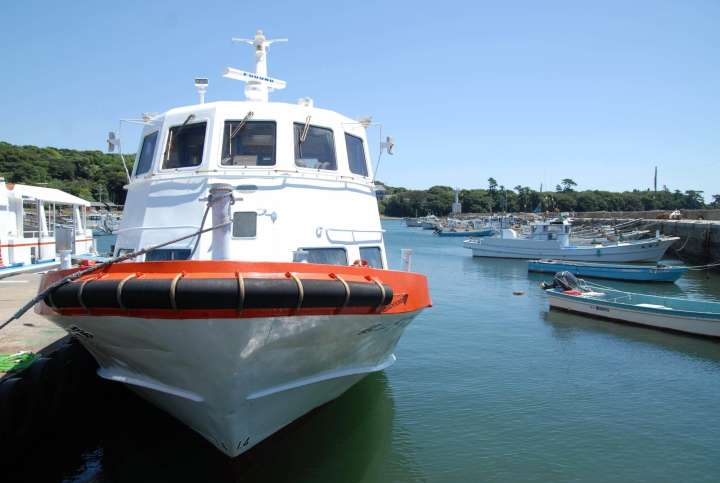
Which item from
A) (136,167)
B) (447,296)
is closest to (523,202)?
(447,296)

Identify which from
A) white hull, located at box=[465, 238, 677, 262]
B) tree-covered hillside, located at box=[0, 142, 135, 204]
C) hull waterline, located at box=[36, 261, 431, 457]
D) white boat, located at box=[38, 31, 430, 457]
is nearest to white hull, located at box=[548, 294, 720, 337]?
white boat, located at box=[38, 31, 430, 457]

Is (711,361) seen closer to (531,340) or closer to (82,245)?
(531,340)

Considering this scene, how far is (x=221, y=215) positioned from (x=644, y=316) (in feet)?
51.1

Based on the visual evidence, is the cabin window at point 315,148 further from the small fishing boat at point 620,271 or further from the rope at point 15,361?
the small fishing boat at point 620,271

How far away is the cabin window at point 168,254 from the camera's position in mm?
6156

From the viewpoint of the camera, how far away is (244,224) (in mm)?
6230

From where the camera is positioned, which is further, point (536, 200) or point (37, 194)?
point (536, 200)

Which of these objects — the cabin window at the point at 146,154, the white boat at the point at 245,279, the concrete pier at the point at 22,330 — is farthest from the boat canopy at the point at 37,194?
the white boat at the point at 245,279

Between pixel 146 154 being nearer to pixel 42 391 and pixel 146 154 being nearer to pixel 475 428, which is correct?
pixel 42 391

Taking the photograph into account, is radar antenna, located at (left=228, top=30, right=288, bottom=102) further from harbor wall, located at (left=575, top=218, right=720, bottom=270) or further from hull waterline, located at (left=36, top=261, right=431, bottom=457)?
harbor wall, located at (left=575, top=218, right=720, bottom=270)

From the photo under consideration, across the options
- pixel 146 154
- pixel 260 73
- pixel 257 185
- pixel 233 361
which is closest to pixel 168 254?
pixel 257 185

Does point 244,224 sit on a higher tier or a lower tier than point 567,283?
higher

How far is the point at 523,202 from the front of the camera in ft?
431

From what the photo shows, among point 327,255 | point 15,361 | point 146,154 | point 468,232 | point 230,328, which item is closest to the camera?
point 230,328
